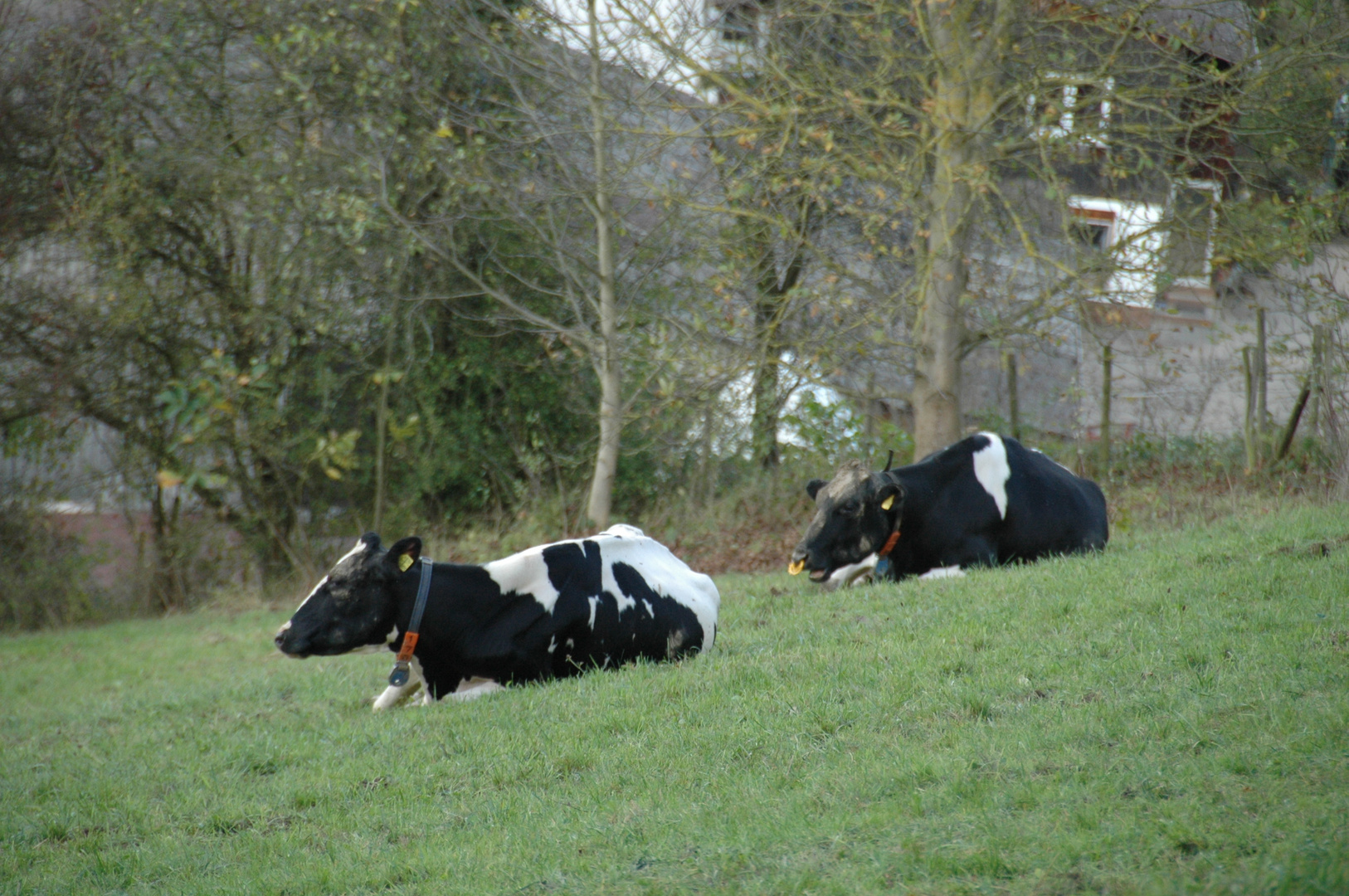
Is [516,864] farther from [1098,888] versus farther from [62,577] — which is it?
[62,577]

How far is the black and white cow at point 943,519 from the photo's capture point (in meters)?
9.88

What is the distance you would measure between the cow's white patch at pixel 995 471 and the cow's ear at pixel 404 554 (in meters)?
4.92

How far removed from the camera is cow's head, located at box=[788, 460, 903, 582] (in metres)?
9.84

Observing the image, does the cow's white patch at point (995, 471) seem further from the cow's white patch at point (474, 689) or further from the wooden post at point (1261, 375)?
the wooden post at point (1261, 375)

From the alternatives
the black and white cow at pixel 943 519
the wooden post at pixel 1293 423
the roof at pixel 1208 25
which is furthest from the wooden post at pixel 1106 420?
the black and white cow at pixel 943 519

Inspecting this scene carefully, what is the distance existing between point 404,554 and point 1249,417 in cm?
1057

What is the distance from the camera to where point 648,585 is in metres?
8.00

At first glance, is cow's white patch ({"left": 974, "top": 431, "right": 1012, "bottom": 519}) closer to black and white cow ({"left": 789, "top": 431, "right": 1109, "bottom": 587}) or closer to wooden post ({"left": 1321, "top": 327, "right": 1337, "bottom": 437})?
black and white cow ({"left": 789, "top": 431, "right": 1109, "bottom": 587})

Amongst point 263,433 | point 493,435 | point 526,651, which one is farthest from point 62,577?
point 526,651

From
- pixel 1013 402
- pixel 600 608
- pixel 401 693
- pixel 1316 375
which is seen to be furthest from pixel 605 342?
pixel 1316 375

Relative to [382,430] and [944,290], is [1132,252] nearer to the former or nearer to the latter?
[944,290]

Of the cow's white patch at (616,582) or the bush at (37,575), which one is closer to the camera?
the cow's white patch at (616,582)

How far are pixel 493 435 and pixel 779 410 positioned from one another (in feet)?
15.6

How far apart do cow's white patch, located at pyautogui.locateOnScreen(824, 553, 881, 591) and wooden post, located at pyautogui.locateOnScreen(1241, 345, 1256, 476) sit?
6.30 m
